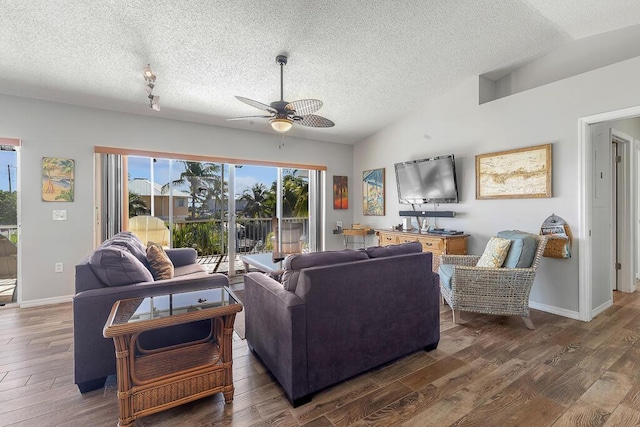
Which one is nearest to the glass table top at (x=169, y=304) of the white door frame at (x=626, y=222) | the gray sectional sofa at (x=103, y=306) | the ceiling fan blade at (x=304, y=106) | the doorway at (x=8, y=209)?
the gray sectional sofa at (x=103, y=306)

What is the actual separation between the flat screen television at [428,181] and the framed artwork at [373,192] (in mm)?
555

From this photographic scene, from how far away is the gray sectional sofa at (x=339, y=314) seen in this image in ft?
5.96

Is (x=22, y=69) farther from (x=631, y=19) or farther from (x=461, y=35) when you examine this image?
(x=631, y=19)

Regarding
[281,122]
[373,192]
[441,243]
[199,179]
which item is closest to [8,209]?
[199,179]

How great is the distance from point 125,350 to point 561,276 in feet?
13.4

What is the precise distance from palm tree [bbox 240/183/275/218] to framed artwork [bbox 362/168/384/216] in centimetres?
181

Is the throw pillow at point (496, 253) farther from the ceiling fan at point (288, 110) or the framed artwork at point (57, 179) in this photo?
the framed artwork at point (57, 179)

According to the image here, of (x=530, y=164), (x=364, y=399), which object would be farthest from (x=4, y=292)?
(x=530, y=164)

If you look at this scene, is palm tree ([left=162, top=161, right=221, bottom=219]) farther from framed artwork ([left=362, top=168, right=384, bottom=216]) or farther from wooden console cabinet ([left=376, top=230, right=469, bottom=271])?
wooden console cabinet ([left=376, top=230, right=469, bottom=271])

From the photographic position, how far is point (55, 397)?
1.90 m

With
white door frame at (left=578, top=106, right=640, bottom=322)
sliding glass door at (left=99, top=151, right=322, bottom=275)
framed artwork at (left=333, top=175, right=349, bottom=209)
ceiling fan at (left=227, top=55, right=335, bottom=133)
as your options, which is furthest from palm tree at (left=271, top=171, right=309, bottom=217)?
white door frame at (left=578, top=106, right=640, bottom=322)

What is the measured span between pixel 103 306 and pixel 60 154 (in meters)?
2.89

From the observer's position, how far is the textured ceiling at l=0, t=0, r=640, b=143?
102 inches

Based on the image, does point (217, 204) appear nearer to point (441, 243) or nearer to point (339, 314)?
point (441, 243)
